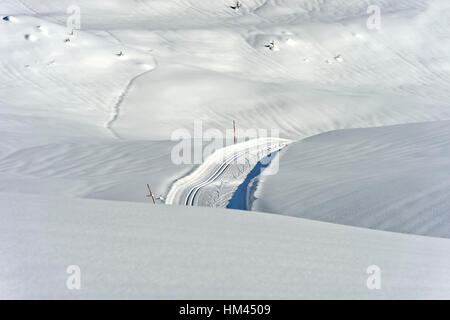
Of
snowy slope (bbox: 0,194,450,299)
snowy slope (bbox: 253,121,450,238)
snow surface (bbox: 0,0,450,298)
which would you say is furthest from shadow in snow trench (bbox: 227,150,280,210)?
snowy slope (bbox: 0,194,450,299)

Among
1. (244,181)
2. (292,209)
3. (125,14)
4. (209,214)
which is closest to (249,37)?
(125,14)

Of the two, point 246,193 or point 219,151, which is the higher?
point 219,151

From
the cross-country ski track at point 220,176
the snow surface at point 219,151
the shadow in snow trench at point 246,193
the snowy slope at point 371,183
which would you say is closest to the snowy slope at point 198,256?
the snow surface at point 219,151

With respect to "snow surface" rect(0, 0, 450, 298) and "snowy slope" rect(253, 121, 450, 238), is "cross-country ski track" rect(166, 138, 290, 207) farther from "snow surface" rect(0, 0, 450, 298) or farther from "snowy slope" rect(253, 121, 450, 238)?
"snowy slope" rect(253, 121, 450, 238)

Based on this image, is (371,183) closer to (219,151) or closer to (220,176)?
(220,176)

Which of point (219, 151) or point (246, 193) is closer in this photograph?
point (246, 193)

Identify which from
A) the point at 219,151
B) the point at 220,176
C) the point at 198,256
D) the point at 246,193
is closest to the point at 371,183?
the point at 246,193
